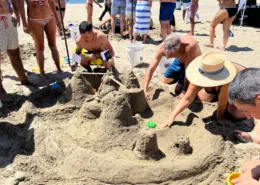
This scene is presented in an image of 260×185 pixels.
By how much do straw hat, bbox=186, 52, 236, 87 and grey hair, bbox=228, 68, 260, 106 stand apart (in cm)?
127

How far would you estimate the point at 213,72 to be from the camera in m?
3.10

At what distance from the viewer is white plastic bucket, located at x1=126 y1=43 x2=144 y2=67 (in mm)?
5281

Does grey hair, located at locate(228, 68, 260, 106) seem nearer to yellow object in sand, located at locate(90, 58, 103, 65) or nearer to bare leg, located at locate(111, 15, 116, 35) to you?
yellow object in sand, located at locate(90, 58, 103, 65)

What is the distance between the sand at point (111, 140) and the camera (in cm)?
266

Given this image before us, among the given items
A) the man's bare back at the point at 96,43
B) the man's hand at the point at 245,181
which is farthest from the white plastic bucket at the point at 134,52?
the man's hand at the point at 245,181

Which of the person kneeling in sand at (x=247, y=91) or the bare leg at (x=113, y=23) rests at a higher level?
the person kneeling in sand at (x=247, y=91)

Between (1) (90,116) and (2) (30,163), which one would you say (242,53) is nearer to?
(1) (90,116)

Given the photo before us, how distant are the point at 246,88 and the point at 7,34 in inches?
133

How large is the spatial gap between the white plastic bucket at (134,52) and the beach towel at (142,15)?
1.42 metres

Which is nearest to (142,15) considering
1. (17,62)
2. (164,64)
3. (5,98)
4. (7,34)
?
(164,64)

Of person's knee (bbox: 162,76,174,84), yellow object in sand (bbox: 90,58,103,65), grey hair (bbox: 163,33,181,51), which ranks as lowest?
person's knee (bbox: 162,76,174,84)

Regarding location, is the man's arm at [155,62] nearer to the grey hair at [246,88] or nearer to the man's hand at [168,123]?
the man's hand at [168,123]

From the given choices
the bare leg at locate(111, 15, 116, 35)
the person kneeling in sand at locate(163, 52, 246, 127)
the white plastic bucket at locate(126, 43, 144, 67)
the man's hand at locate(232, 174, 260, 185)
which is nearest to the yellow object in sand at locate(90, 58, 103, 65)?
the white plastic bucket at locate(126, 43, 144, 67)

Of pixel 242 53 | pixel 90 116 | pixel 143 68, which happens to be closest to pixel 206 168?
pixel 90 116
